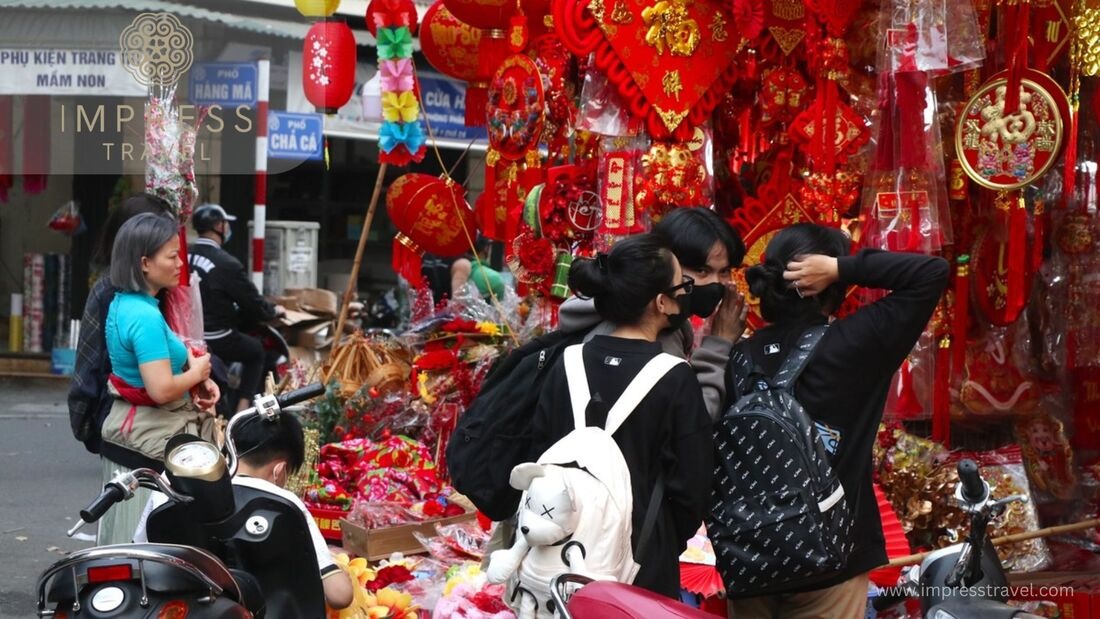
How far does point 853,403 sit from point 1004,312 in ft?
6.80

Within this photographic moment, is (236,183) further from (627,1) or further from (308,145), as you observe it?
(627,1)

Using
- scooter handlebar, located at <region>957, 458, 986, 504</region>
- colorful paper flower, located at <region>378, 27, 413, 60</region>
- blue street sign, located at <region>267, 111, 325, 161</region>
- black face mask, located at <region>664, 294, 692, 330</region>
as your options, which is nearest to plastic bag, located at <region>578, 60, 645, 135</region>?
black face mask, located at <region>664, 294, 692, 330</region>

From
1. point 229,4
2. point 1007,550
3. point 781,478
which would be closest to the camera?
point 781,478

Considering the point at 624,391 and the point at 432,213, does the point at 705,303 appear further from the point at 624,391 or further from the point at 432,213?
the point at 432,213

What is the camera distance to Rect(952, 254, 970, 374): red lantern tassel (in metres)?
4.90

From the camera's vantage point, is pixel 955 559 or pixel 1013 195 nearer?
pixel 955 559

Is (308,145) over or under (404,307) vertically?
over

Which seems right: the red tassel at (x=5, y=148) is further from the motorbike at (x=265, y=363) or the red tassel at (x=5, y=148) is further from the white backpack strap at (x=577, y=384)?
the white backpack strap at (x=577, y=384)

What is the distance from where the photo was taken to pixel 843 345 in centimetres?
311

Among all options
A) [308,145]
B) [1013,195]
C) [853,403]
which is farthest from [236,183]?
[853,403]

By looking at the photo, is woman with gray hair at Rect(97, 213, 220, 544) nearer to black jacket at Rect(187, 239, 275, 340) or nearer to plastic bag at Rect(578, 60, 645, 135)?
plastic bag at Rect(578, 60, 645, 135)

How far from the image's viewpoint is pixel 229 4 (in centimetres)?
1090

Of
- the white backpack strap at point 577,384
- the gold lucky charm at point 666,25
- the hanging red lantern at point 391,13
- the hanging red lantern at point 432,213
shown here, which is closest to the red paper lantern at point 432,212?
the hanging red lantern at point 432,213

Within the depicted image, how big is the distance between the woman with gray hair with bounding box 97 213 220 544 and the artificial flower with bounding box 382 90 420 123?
264 centimetres
